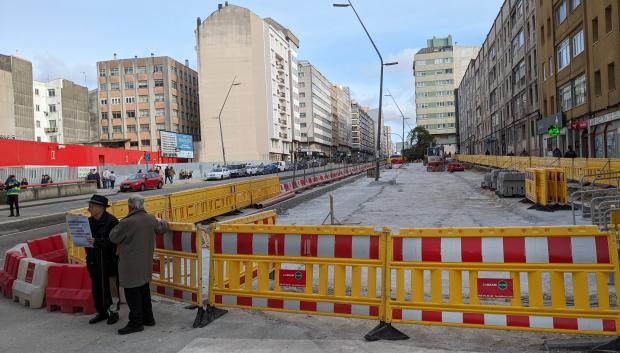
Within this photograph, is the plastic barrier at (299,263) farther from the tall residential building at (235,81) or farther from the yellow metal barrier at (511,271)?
the tall residential building at (235,81)

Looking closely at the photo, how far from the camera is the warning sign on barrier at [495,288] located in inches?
192

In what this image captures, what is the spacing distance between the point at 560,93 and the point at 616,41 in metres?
12.5

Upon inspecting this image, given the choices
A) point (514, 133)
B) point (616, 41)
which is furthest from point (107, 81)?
point (616, 41)

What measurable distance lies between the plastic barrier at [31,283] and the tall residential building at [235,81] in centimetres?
8779

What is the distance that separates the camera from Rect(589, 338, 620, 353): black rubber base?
449cm

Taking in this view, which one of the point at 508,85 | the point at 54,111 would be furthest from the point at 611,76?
the point at 54,111

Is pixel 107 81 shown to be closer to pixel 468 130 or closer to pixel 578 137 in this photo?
pixel 468 130

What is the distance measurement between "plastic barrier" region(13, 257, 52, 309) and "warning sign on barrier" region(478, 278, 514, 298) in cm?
557

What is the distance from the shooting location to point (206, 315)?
595 cm

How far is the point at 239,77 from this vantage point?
309ft

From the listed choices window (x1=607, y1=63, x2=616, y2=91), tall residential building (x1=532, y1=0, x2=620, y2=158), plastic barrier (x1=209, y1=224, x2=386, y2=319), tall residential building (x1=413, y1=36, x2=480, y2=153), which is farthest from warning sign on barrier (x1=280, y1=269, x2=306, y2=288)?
tall residential building (x1=413, y1=36, x2=480, y2=153)

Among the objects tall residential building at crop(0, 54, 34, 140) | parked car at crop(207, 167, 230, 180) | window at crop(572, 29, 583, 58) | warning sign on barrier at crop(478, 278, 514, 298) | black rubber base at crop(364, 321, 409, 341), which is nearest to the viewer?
warning sign on barrier at crop(478, 278, 514, 298)

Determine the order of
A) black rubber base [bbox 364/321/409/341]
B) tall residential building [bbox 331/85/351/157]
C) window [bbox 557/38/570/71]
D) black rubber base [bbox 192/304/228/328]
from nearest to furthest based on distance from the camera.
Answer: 1. black rubber base [bbox 364/321/409/341]
2. black rubber base [bbox 192/304/228/328]
3. window [bbox 557/38/570/71]
4. tall residential building [bbox 331/85/351/157]

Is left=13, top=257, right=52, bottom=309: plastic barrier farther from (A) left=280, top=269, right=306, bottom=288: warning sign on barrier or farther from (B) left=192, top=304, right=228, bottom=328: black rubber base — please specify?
(A) left=280, top=269, right=306, bottom=288: warning sign on barrier
